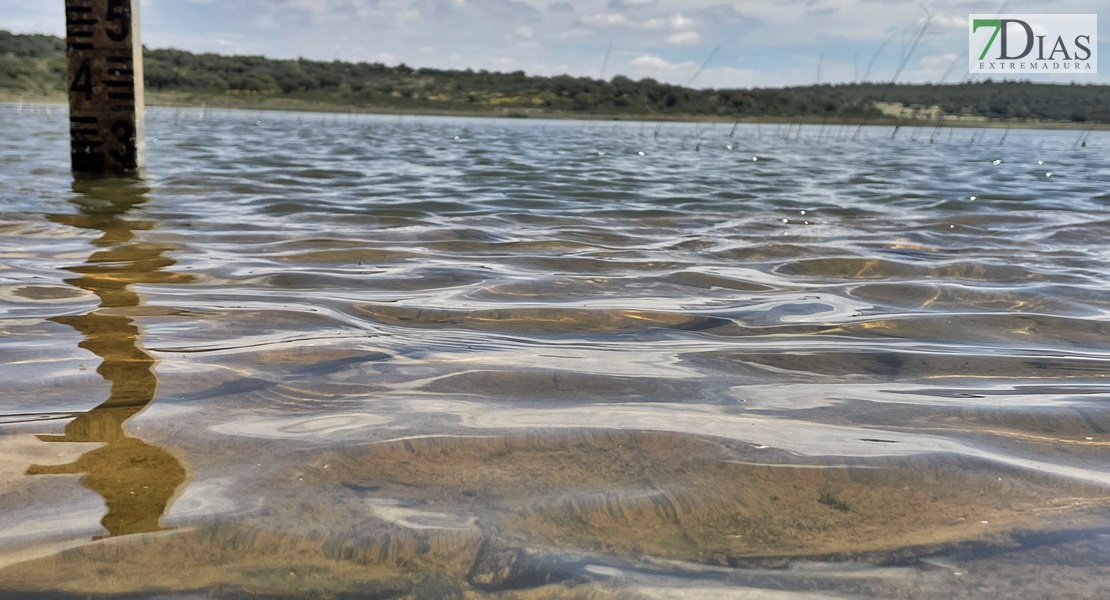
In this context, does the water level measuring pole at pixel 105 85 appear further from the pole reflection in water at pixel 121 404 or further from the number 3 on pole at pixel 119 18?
the pole reflection in water at pixel 121 404

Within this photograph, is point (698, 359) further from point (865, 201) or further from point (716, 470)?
point (865, 201)

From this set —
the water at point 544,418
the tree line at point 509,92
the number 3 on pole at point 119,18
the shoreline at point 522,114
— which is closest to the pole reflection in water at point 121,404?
the water at point 544,418

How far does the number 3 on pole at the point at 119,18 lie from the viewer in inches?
239

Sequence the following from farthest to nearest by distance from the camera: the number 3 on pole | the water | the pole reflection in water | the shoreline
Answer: the shoreline < the number 3 on pole < the pole reflection in water < the water

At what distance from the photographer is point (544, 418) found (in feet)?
5.57

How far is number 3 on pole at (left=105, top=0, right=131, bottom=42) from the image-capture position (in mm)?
6066

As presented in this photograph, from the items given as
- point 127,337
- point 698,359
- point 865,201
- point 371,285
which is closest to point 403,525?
point 698,359

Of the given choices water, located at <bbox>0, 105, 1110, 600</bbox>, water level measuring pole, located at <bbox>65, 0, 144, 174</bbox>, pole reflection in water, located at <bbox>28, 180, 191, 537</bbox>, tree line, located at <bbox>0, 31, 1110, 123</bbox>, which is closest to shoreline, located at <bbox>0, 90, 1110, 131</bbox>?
tree line, located at <bbox>0, 31, 1110, 123</bbox>

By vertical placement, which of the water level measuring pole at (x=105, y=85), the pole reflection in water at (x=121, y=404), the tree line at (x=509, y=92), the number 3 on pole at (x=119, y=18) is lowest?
the pole reflection in water at (x=121, y=404)

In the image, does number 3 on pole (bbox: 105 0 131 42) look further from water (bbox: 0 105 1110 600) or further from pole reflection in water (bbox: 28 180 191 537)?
pole reflection in water (bbox: 28 180 191 537)

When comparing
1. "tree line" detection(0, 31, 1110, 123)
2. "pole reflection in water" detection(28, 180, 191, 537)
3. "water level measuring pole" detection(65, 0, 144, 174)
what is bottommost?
"pole reflection in water" detection(28, 180, 191, 537)

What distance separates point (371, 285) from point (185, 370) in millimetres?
1220

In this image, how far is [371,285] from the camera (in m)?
3.11

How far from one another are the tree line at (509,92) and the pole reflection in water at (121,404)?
119ft
